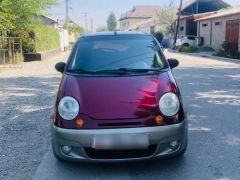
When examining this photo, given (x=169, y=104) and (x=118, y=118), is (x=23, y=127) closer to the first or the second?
(x=118, y=118)

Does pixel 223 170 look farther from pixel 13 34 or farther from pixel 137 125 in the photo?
pixel 13 34

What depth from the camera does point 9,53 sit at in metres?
20.6

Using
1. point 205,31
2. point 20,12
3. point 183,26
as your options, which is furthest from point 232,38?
point 183,26

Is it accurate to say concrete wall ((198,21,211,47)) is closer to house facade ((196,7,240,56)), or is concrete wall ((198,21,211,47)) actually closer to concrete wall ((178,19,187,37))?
house facade ((196,7,240,56))

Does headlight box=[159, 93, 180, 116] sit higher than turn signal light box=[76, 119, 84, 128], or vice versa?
headlight box=[159, 93, 180, 116]

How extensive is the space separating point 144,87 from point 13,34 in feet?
63.8

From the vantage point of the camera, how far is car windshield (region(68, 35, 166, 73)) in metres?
5.07

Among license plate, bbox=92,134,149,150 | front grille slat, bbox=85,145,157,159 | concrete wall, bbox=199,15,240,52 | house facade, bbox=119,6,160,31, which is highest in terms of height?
house facade, bbox=119,6,160,31

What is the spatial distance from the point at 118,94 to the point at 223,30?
97.0 feet

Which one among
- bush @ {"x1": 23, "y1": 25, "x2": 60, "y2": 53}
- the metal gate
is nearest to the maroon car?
the metal gate

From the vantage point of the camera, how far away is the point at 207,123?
661 centimetres

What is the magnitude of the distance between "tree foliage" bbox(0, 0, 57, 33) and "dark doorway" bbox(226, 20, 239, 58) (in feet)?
40.1

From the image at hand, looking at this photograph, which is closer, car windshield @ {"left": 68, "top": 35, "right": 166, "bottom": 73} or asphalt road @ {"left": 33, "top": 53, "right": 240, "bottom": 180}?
asphalt road @ {"left": 33, "top": 53, "right": 240, "bottom": 180}

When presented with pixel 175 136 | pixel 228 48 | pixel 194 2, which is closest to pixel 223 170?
pixel 175 136
